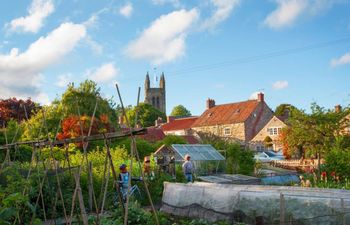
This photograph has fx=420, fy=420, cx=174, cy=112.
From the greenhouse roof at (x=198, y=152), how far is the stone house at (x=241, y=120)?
70.3 ft

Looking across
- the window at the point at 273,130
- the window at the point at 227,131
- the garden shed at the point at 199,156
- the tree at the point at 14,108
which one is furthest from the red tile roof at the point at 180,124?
the garden shed at the point at 199,156

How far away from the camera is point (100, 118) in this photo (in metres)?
22.0

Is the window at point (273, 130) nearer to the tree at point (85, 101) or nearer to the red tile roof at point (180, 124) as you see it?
the red tile roof at point (180, 124)

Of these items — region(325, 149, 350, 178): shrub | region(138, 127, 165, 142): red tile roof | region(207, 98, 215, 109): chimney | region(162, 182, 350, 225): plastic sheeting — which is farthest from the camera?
region(207, 98, 215, 109): chimney

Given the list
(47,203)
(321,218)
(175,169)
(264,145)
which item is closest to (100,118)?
(175,169)

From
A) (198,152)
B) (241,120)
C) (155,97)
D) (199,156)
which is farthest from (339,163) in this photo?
(155,97)

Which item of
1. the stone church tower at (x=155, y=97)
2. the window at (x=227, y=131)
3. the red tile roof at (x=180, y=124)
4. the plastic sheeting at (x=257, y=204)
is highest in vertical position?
the stone church tower at (x=155, y=97)

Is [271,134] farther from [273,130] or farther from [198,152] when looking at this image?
[198,152]

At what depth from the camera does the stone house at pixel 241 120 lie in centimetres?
4125

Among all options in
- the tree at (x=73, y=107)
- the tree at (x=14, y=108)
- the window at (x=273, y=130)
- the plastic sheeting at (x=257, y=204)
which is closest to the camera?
the plastic sheeting at (x=257, y=204)

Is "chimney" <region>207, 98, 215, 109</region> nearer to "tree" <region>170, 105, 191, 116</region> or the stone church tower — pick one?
"tree" <region>170, 105, 191, 116</region>

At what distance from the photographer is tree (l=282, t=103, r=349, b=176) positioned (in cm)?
2342

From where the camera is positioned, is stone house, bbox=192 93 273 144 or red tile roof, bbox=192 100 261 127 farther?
red tile roof, bbox=192 100 261 127

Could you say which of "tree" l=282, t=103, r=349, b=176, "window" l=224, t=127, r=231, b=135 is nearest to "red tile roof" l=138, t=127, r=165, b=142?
"window" l=224, t=127, r=231, b=135
